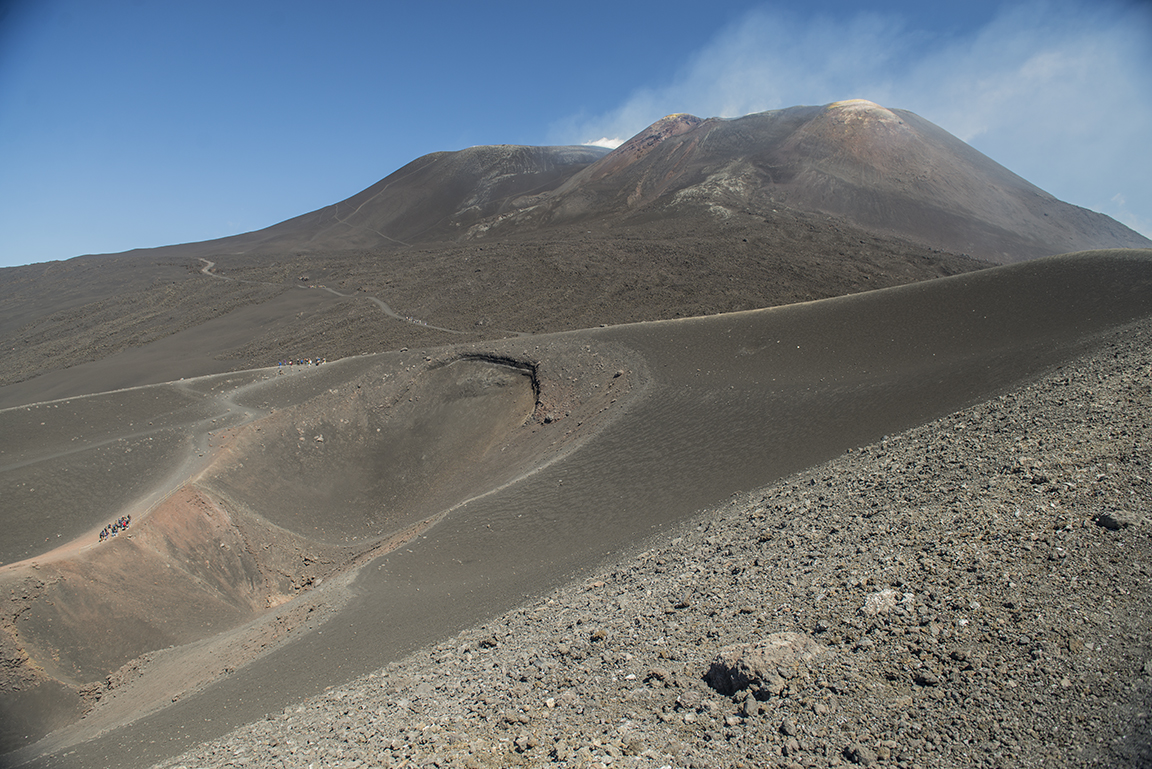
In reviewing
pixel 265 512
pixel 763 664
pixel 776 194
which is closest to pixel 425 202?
pixel 776 194

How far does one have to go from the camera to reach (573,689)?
5.10 metres

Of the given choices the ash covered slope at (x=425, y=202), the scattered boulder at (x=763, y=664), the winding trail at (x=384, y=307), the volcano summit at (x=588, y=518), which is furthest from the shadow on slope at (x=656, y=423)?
the ash covered slope at (x=425, y=202)

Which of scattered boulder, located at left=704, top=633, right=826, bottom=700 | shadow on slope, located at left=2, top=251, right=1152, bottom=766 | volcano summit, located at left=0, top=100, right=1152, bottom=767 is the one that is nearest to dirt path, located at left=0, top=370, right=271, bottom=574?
volcano summit, located at left=0, top=100, right=1152, bottom=767

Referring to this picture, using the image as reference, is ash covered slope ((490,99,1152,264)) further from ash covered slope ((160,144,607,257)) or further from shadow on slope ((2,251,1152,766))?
shadow on slope ((2,251,1152,766))

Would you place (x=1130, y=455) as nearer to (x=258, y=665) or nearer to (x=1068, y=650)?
(x=1068, y=650)

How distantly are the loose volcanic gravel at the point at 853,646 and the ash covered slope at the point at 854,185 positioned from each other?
112 ft

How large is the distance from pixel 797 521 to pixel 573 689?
12.8 feet

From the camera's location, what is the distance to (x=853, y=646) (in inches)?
179

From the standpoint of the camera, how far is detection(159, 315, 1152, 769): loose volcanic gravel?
12.1 ft

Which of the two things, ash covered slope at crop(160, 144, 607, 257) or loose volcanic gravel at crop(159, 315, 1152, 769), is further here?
ash covered slope at crop(160, 144, 607, 257)

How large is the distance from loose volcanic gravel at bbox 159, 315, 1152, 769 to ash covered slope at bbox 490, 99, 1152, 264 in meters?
34.3

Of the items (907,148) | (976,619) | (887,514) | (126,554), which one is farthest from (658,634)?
(907,148)

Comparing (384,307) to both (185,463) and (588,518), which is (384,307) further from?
(588,518)

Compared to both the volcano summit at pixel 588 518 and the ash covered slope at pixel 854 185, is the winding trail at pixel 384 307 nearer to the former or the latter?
the volcano summit at pixel 588 518
